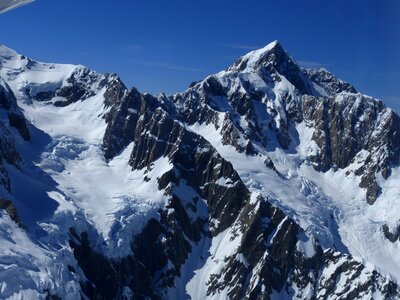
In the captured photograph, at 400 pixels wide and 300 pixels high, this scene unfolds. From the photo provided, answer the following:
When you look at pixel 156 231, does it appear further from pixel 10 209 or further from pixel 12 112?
pixel 12 112

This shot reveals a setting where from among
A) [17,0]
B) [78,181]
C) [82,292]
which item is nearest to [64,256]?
[82,292]

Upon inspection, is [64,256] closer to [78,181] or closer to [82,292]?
[82,292]

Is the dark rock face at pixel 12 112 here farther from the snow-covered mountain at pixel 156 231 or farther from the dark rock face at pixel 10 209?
the dark rock face at pixel 10 209

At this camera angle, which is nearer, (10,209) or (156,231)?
(10,209)

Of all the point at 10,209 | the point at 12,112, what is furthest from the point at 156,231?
the point at 12,112

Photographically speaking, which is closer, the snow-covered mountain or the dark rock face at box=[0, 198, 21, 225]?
the dark rock face at box=[0, 198, 21, 225]

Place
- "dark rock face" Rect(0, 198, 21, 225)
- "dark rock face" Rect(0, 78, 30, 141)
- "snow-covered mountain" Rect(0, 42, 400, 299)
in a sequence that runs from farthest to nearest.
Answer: "dark rock face" Rect(0, 78, 30, 141) → "snow-covered mountain" Rect(0, 42, 400, 299) → "dark rock face" Rect(0, 198, 21, 225)

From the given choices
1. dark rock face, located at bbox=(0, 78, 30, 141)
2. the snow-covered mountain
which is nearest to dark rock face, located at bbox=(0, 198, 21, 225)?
the snow-covered mountain

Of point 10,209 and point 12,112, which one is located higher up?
point 12,112

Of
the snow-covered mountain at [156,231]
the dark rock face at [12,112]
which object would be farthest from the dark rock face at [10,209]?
the dark rock face at [12,112]

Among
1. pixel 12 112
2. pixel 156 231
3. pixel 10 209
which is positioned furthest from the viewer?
pixel 12 112

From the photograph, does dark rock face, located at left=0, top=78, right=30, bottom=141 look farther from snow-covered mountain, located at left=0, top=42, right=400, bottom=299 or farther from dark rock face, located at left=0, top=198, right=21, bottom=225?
dark rock face, located at left=0, top=198, right=21, bottom=225
